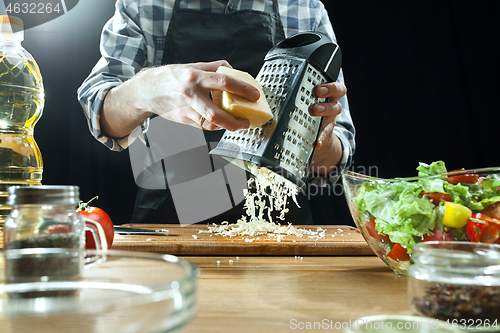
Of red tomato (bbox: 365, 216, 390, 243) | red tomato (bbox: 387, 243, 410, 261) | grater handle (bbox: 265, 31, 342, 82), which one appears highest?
grater handle (bbox: 265, 31, 342, 82)

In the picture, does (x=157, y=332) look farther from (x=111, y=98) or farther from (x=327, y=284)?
(x=111, y=98)

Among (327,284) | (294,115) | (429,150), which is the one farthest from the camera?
(429,150)

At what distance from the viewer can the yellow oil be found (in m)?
1.13

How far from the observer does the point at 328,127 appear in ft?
4.61

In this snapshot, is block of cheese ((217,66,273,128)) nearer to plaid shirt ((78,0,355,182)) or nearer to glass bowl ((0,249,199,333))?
glass bowl ((0,249,199,333))

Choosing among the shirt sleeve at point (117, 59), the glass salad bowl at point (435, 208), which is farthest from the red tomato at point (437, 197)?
the shirt sleeve at point (117, 59)

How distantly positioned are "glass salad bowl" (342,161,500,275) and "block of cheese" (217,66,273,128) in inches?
12.4

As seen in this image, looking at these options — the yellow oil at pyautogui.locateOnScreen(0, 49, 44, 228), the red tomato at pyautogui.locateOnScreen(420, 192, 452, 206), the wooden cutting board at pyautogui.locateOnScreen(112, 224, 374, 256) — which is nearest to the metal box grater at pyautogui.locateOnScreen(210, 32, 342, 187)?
the wooden cutting board at pyautogui.locateOnScreen(112, 224, 374, 256)

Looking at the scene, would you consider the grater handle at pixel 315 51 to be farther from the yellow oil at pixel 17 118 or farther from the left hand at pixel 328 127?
the yellow oil at pixel 17 118

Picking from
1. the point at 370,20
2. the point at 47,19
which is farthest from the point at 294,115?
the point at 47,19

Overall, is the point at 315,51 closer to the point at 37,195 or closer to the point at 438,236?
the point at 438,236

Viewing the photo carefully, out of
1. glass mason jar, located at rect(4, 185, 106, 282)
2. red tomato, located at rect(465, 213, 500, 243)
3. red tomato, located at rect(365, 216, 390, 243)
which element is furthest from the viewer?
red tomato, located at rect(365, 216, 390, 243)

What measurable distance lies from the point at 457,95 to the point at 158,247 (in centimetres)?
267

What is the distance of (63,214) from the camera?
54 centimetres
